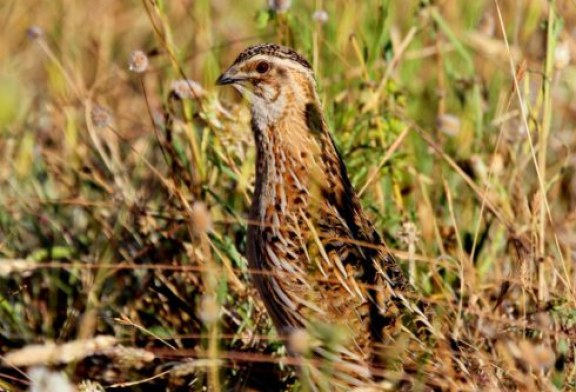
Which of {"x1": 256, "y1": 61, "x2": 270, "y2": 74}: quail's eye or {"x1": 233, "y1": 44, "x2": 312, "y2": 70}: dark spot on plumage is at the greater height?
{"x1": 233, "y1": 44, "x2": 312, "y2": 70}: dark spot on plumage

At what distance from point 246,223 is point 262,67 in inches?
24.9

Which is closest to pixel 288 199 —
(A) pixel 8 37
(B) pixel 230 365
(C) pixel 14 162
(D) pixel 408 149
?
(B) pixel 230 365

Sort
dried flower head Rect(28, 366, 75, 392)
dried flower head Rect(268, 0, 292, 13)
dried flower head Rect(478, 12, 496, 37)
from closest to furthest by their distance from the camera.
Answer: dried flower head Rect(28, 366, 75, 392) < dried flower head Rect(268, 0, 292, 13) < dried flower head Rect(478, 12, 496, 37)

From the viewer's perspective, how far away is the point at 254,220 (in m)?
3.51

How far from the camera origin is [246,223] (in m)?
4.00

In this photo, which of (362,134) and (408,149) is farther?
(408,149)

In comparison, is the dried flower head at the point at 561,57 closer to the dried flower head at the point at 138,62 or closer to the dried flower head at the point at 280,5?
the dried flower head at the point at 280,5

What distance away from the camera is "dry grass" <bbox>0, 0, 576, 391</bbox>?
349 centimetres

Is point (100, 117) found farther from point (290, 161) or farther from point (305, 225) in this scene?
point (305, 225)

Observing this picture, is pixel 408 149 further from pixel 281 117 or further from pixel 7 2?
pixel 7 2

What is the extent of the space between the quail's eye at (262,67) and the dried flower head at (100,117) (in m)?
0.77

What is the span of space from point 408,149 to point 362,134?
423 mm

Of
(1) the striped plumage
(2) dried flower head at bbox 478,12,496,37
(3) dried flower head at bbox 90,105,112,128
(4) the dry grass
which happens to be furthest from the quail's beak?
(2) dried flower head at bbox 478,12,496,37

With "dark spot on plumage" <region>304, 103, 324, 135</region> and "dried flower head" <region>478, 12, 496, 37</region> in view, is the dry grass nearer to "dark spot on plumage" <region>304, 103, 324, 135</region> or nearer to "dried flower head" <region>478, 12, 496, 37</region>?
"dried flower head" <region>478, 12, 496, 37</region>
